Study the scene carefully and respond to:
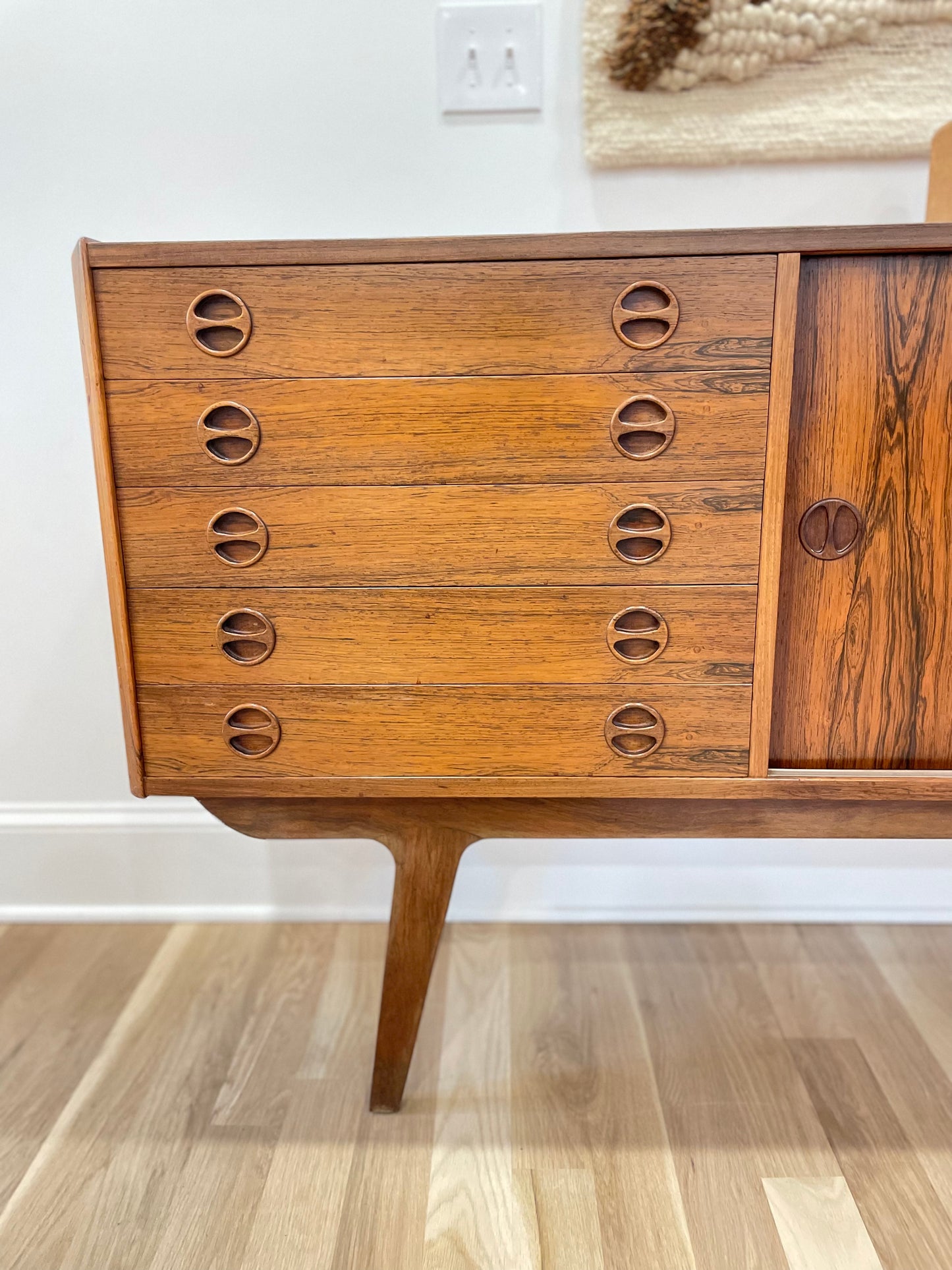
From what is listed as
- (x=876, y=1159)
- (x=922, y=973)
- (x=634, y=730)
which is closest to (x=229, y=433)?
(x=634, y=730)

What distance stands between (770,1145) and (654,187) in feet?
3.56

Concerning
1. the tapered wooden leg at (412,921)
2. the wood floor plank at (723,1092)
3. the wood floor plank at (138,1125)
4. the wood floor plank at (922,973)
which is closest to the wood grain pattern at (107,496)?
the tapered wooden leg at (412,921)

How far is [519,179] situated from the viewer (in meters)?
1.07

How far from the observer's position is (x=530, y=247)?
0.68 meters

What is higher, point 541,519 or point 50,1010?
point 541,519

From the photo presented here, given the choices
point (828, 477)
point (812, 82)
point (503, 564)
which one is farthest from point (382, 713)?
point (812, 82)

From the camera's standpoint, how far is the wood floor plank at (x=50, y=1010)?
0.91 m

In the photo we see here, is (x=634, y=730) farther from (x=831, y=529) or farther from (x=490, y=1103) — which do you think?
(x=490, y=1103)

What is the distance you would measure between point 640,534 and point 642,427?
9 centimetres

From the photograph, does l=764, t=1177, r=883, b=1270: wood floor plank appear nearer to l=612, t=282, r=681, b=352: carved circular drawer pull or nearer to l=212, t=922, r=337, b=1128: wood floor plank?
l=212, t=922, r=337, b=1128: wood floor plank

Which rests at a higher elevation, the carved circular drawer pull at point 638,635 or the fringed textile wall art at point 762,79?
the fringed textile wall art at point 762,79

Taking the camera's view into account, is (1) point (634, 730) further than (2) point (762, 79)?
No

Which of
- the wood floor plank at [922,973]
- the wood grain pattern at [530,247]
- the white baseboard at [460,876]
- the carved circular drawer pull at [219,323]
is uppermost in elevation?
the wood grain pattern at [530,247]

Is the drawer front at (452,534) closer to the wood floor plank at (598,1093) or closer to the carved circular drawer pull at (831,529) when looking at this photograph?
the carved circular drawer pull at (831,529)
